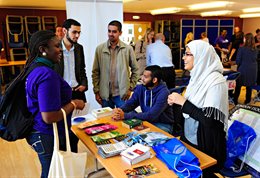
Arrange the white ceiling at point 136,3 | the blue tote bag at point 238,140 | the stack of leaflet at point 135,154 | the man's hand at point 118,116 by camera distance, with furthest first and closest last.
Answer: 1. the white ceiling at point 136,3
2. the man's hand at point 118,116
3. the blue tote bag at point 238,140
4. the stack of leaflet at point 135,154

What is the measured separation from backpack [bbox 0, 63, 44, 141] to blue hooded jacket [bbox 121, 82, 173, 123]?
934 mm

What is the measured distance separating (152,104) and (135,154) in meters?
1.00

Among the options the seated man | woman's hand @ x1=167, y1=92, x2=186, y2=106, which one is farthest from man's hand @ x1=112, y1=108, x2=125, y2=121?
woman's hand @ x1=167, y1=92, x2=186, y2=106

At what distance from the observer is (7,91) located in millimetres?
1471

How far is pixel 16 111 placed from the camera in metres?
1.50

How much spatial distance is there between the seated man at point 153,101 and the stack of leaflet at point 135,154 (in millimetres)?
686

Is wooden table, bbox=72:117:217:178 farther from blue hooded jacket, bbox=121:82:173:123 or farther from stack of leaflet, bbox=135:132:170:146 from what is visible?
blue hooded jacket, bbox=121:82:173:123

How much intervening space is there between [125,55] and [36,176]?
5.35ft

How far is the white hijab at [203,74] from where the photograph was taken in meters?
1.64

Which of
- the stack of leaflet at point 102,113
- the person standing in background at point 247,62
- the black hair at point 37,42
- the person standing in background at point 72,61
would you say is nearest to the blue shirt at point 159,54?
the person standing in background at point 247,62

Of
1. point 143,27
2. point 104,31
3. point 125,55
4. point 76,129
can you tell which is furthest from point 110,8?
point 143,27

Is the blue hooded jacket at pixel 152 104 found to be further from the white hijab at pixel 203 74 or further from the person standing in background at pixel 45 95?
the person standing in background at pixel 45 95

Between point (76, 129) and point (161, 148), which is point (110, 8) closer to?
point (76, 129)

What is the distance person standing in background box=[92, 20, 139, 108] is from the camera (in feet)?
9.18
